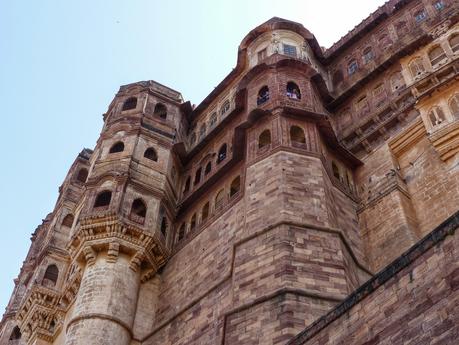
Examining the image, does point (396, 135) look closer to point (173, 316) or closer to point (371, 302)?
point (173, 316)

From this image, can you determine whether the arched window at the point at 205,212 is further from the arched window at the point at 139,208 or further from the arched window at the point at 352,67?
the arched window at the point at 352,67

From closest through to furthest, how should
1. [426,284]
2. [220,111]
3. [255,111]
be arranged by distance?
[426,284] < [255,111] < [220,111]

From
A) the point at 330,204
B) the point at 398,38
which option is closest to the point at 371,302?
the point at 330,204

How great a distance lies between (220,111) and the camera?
24.4 m

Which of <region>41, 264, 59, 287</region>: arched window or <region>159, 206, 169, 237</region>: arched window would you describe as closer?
<region>159, 206, 169, 237</region>: arched window

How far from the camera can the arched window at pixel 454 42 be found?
18188mm

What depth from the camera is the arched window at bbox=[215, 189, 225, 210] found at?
19.6m

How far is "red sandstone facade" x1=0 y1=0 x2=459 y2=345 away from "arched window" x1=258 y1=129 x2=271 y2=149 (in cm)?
3

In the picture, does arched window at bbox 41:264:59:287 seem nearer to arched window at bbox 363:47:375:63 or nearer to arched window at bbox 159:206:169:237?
arched window at bbox 159:206:169:237

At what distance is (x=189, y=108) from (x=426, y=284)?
18.6 meters

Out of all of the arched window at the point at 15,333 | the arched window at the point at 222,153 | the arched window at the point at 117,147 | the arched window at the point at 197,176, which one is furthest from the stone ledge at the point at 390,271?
the arched window at the point at 15,333

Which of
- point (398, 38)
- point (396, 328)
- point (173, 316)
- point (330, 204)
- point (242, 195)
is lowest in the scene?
point (396, 328)

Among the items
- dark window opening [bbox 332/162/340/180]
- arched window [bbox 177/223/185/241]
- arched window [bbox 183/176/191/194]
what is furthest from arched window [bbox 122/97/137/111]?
dark window opening [bbox 332/162/340/180]

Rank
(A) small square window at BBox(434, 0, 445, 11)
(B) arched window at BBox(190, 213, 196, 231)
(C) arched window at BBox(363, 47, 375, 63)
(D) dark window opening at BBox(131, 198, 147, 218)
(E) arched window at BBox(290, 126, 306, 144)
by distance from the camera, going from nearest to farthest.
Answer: (E) arched window at BBox(290, 126, 306, 144)
(A) small square window at BBox(434, 0, 445, 11)
(B) arched window at BBox(190, 213, 196, 231)
(D) dark window opening at BBox(131, 198, 147, 218)
(C) arched window at BBox(363, 47, 375, 63)
